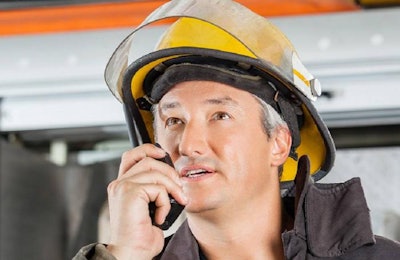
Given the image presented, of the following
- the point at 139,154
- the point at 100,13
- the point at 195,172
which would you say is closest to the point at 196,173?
the point at 195,172

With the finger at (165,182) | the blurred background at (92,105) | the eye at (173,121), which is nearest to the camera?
the finger at (165,182)

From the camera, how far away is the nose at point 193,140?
215 cm

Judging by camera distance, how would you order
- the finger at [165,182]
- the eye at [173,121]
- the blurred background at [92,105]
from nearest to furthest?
1. the finger at [165,182]
2. the eye at [173,121]
3. the blurred background at [92,105]

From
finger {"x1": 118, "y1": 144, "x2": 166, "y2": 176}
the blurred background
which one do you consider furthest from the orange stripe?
finger {"x1": 118, "y1": 144, "x2": 166, "y2": 176}

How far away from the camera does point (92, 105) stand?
3797 millimetres

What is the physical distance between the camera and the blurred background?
3559 millimetres

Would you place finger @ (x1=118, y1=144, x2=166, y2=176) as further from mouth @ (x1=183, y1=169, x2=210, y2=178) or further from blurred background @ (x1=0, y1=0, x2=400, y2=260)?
blurred background @ (x1=0, y1=0, x2=400, y2=260)

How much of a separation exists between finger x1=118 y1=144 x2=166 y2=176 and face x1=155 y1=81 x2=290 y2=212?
5cm

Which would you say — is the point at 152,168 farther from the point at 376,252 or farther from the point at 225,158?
the point at 376,252

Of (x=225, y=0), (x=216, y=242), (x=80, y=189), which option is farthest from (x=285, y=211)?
(x=80, y=189)

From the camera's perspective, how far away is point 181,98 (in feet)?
7.34

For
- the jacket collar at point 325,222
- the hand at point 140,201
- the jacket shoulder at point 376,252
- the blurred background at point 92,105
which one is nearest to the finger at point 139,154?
the hand at point 140,201

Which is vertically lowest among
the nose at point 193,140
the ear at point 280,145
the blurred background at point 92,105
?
the blurred background at point 92,105

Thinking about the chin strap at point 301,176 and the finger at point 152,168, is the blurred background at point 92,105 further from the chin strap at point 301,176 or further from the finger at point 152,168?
the finger at point 152,168
